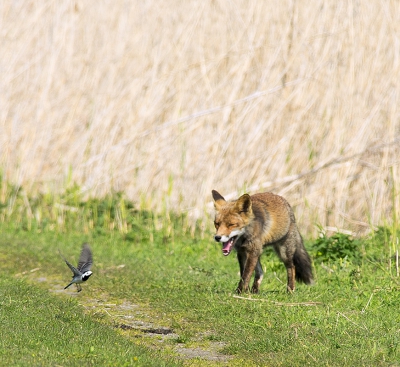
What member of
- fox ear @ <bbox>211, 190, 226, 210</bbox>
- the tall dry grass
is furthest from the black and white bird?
the tall dry grass

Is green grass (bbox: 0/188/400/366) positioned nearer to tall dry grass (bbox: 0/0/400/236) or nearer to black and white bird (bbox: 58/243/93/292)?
black and white bird (bbox: 58/243/93/292)

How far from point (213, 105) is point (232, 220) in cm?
594

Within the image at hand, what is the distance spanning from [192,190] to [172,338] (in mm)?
6328

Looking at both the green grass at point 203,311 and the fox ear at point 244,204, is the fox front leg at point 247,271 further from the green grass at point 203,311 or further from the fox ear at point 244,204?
the fox ear at point 244,204

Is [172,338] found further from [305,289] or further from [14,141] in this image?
[14,141]

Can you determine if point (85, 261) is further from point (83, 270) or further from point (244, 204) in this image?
point (244, 204)

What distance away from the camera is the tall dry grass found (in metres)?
12.4

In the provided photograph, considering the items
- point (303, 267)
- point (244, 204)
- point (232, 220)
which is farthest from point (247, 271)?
point (303, 267)

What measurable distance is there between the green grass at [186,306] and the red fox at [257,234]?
25 cm

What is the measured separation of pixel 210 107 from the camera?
44.3 feet

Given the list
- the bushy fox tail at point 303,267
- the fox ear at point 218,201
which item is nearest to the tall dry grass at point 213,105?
the bushy fox tail at point 303,267

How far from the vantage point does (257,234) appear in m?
8.14

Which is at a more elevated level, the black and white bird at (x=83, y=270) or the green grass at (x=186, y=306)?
the black and white bird at (x=83, y=270)

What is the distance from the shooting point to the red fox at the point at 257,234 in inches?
312
